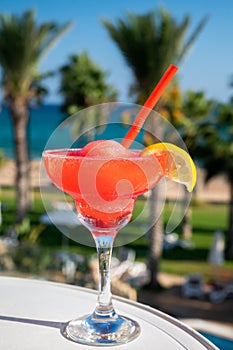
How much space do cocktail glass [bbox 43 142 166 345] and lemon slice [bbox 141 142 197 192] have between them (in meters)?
0.02

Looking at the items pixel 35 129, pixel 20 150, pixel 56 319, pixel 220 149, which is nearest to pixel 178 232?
pixel 220 149

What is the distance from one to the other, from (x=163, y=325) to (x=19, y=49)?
1325 cm

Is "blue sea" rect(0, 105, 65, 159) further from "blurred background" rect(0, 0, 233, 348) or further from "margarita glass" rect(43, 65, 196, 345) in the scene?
"margarita glass" rect(43, 65, 196, 345)

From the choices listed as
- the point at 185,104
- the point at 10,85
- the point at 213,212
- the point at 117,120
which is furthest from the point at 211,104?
the point at 117,120

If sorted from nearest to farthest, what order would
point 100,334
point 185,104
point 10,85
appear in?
point 100,334, point 10,85, point 185,104

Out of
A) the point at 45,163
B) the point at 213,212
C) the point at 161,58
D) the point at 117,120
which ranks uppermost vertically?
the point at 161,58

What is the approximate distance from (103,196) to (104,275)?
7.3 inches

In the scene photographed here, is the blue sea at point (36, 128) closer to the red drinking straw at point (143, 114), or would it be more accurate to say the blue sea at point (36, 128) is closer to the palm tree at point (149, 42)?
the palm tree at point (149, 42)

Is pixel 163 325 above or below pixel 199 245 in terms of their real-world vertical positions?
above

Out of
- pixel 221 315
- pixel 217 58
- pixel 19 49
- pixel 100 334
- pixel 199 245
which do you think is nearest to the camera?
pixel 100 334

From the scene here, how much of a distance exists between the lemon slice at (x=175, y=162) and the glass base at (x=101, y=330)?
35 centimetres

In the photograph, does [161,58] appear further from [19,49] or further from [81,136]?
[81,136]

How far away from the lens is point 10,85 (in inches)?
587

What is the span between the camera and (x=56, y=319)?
1.32 m
